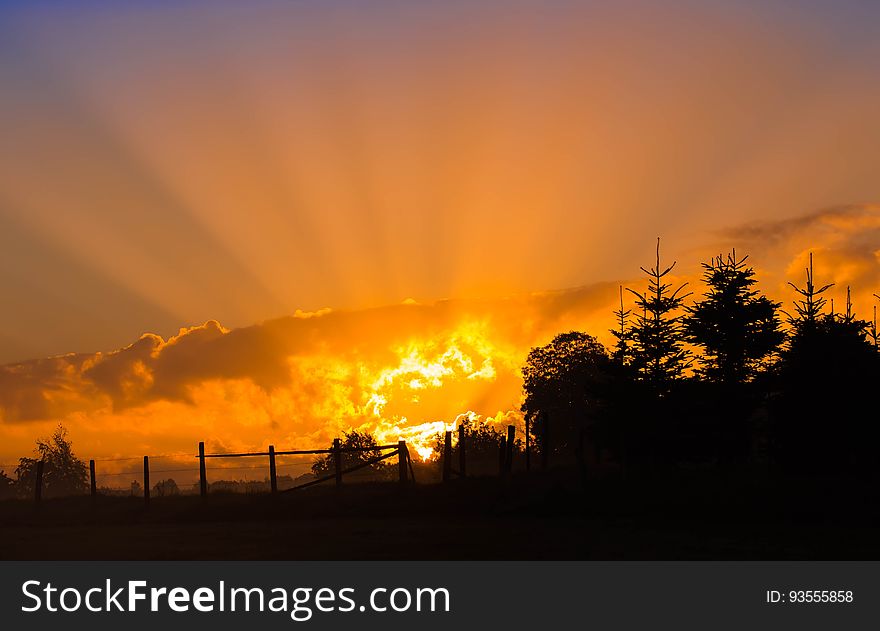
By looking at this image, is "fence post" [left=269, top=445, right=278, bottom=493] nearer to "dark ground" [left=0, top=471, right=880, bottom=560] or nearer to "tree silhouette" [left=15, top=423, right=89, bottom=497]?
"dark ground" [left=0, top=471, right=880, bottom=560]

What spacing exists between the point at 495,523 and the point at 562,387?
57.6m

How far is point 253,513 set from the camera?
138ft

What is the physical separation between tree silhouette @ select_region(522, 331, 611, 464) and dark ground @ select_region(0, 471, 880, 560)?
4233 centimetres

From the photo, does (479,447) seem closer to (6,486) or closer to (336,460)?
(336,460)

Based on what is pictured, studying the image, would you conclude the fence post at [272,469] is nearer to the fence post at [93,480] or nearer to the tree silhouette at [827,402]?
the fence post at [93,480]

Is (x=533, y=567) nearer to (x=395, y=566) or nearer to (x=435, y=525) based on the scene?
(x=395, y=566)

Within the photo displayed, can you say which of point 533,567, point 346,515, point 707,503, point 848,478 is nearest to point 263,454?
point 346,515

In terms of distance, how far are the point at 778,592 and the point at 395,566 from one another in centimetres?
733

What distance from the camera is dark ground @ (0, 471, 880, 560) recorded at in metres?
24.4

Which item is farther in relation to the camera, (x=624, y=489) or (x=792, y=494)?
(x=624, y=489)

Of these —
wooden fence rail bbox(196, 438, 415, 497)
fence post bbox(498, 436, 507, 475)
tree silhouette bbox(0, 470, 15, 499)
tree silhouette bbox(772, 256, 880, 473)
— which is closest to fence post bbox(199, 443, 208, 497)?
wooden fence rail bbox(196, 438, 415, 497)

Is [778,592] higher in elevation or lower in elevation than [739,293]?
lower

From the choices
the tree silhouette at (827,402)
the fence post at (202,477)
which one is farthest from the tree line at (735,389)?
the fence post at (202,477)

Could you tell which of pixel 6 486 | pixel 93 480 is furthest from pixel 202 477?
pixel 6 486
